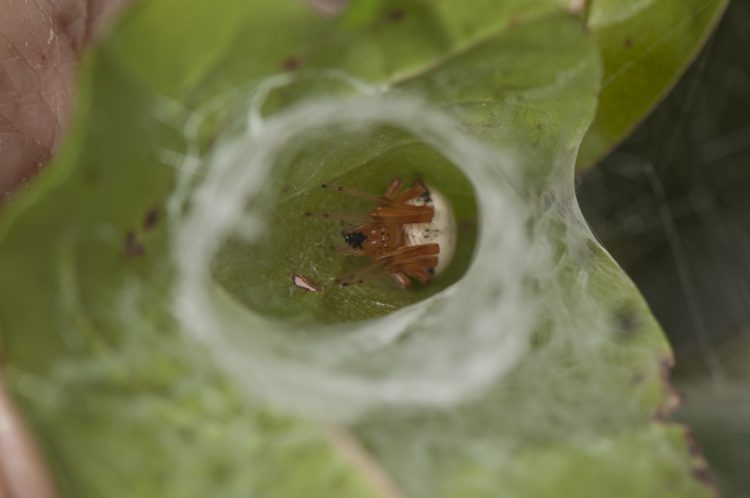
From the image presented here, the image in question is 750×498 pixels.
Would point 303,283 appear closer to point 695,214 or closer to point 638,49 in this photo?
point 638,49

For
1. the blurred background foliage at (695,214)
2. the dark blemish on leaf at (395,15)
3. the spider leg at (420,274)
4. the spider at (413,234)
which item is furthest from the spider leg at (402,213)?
the dark blemish on leaf at (395,15)

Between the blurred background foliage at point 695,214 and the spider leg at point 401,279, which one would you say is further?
the blurred background foliage at point 695,214

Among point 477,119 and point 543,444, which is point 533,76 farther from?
point 543,444

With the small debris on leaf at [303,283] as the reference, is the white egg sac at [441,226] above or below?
above

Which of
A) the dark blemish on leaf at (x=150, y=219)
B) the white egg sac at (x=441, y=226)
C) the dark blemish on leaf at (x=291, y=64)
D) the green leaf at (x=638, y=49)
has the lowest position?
the dark blemish on leaf at (x=150, y=219)

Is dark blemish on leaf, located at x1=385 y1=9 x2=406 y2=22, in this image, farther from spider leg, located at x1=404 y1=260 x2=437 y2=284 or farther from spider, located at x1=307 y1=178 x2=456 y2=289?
spider leg, located at x1=404 y1=260 x2=437 y2=284

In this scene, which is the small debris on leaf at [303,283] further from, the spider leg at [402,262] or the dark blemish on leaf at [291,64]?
the dark blemish on leaf at [291,64]

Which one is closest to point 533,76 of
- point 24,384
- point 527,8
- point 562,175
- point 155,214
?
point 527,8
